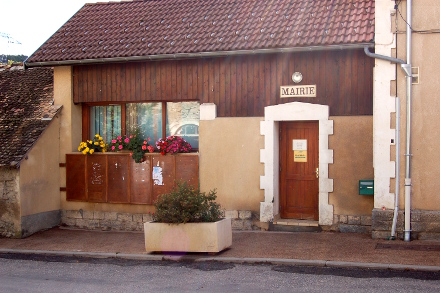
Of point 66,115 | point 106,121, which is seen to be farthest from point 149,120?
point 66,115

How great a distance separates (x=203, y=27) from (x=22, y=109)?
5.20m

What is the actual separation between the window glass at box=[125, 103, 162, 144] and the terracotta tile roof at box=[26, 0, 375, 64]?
1.44 m

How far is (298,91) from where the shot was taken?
12.9 m

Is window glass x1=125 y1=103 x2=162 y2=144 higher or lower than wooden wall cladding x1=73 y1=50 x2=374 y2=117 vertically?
lower

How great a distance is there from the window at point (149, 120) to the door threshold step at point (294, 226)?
2.68m

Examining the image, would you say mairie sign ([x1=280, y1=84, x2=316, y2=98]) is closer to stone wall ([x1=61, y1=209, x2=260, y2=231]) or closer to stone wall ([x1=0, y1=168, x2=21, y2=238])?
stone wall ([x1=61, y1=209, x2=260, y2=231])

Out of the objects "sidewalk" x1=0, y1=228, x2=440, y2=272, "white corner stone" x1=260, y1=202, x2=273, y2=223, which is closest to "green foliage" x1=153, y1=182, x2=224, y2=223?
"sidewalk" x1=0, y1=228, x2=440, y2=272

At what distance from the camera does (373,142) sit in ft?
38.7

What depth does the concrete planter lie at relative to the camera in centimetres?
1059

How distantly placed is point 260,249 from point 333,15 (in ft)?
17.6

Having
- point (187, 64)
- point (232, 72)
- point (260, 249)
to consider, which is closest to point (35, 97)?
point (187, 64)

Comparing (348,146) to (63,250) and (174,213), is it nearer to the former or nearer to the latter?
(174,213)

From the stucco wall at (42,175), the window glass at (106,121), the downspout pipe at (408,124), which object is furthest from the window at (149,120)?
the downspout pipe at (408,124)

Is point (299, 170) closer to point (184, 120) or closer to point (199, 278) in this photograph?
point (184, 120)
